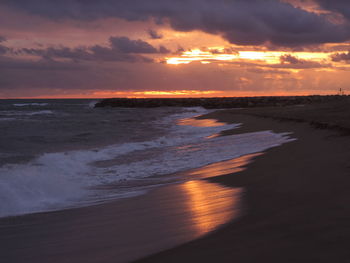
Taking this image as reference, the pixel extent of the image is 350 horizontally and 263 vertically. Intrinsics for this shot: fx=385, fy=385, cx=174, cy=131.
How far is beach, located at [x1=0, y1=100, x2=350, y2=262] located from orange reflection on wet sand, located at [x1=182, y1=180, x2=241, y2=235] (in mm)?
16

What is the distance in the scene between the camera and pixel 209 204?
612 centimetres

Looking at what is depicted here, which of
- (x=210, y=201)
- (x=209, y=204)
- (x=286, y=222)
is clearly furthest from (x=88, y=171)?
(x=286, y=222)

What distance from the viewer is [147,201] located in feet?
23.0

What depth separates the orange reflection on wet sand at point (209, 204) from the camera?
16.4ft

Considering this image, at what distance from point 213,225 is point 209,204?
1267 mm

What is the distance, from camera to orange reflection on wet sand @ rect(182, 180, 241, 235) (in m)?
4.98

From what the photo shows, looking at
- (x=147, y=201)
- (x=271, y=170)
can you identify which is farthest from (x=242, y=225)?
(x=271, y=170)

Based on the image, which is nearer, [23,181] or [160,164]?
[23,181]

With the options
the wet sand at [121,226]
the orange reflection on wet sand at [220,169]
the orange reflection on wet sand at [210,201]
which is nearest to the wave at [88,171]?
the orange reflection on wet sand at [220,169]

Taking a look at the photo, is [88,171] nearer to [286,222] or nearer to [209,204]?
[209,204]

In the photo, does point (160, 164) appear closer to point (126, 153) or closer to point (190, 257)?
point (126, 153)

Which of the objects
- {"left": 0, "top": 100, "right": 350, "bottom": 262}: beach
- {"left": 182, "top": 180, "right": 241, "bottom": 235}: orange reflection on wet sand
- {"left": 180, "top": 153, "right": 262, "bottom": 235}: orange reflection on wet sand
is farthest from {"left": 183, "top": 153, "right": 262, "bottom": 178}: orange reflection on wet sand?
{"left": 182, "top": 180, "right": 241, "bottom": 235}: orange reflection on wet sand

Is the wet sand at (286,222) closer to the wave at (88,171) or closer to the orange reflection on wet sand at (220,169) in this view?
the orange reflection on wet sand at (220,169)

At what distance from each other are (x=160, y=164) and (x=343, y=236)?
8.89 metres
